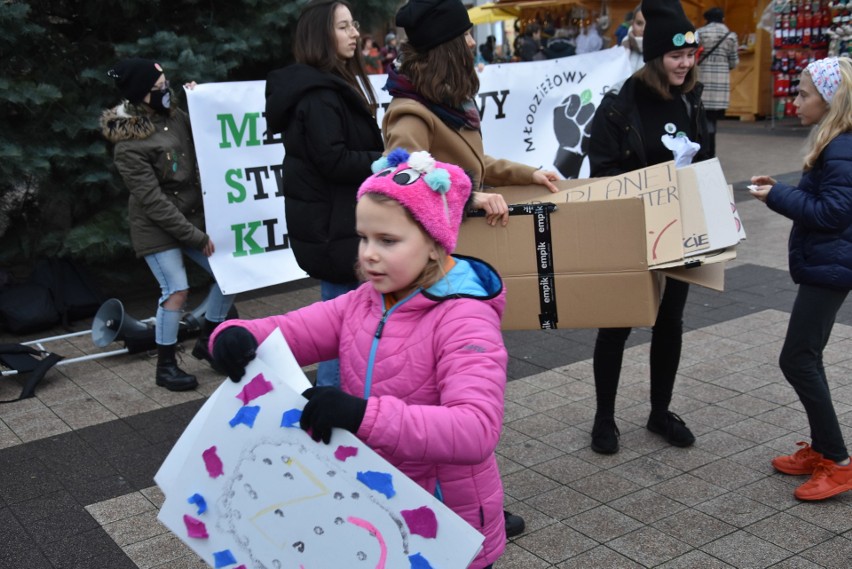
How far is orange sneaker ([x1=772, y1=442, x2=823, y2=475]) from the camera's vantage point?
4.16 metres

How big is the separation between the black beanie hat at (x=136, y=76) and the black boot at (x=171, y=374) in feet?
4.91

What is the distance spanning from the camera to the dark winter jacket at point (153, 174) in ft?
18.3

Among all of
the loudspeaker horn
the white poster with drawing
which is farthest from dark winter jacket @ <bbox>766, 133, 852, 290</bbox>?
the loudspeaker horn

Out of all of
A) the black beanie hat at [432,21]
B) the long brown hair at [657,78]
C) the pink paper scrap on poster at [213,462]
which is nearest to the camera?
the pink paper scrap on poster at [213,462]

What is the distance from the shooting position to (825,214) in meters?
3.77

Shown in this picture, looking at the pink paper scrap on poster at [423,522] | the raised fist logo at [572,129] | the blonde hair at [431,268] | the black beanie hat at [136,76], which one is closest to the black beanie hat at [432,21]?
the blonde hair at [431,268]

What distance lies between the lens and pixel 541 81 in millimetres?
8062

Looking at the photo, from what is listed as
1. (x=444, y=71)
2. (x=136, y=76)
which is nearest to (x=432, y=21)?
(x=444, y=71)

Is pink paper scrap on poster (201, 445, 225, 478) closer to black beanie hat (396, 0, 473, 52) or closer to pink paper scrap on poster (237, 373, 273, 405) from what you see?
pink paper scrap on poster (237, 373, 273, 405)

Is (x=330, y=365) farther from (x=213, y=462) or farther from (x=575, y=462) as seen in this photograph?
(x=213, y=462)

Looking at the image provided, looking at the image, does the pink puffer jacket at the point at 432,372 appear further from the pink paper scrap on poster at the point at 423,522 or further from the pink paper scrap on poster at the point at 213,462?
the pink paper scrap on poster at the point at 213,462

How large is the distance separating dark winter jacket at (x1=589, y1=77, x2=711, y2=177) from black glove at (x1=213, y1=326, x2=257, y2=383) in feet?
8.11

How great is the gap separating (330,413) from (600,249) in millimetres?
1795

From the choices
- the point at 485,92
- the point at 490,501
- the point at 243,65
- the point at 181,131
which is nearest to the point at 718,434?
the point at 490,501
